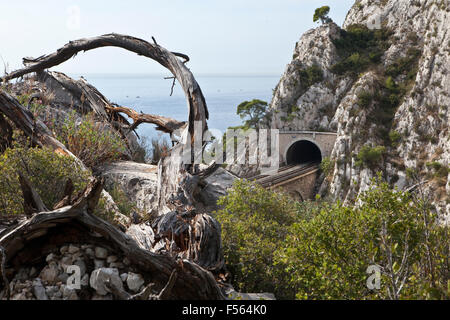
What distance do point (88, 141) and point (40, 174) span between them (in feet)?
10.8

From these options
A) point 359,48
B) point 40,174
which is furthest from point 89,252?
point 359,48

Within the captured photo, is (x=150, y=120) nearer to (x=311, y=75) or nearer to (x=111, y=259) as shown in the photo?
(x=111, y=259)

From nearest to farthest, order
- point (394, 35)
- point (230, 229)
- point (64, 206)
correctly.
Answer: point (64, 206) < point (230, 229) < point (394, 35)

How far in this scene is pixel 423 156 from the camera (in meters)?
53.4

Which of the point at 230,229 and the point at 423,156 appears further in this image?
the point at 423,156

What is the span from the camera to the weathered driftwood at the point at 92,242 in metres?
3.73

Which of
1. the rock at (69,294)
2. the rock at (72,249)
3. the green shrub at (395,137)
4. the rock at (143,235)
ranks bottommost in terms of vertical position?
the green shrub at (395,137)

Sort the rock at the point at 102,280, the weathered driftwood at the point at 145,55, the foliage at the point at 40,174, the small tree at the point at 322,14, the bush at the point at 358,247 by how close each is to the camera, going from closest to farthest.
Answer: the rock at the point at 102,280 → the bush at the point at 358,247 → the foliage at the point at 40,174 → the weathered driftwood at the point at 145,55 → the small tree at the point at 322,14

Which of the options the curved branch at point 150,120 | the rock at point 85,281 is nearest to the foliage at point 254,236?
the rock at point 85,281

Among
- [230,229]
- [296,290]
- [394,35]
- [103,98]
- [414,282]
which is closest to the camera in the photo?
[414,282]

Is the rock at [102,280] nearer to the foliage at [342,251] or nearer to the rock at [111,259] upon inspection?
the rock at [111,259]

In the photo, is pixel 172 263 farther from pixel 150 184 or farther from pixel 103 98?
pixel 103 98
